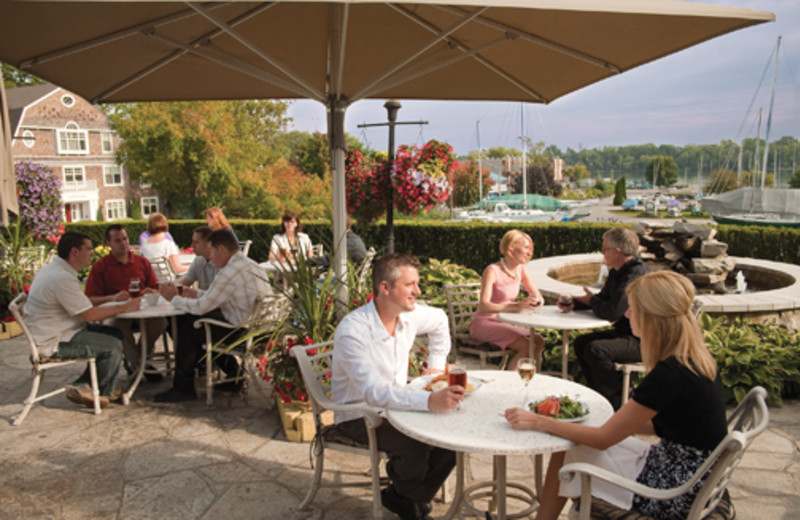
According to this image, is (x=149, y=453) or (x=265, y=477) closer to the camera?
(x=265, y=477)

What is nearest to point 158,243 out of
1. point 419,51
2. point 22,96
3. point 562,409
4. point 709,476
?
point 419,51

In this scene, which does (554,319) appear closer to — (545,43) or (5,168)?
(545,43)

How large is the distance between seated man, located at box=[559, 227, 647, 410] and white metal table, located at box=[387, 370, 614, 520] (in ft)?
4.30

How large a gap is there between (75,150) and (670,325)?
153 ft

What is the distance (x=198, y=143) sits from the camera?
95.7 feet

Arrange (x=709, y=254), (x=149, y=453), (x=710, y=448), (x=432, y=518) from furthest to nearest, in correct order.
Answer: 1. (x=709, y=254)
2. (x=149, y=453)
3. (x=432, y=518)
4. (x=710, y=448)

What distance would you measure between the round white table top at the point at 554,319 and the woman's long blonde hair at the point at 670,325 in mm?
1689

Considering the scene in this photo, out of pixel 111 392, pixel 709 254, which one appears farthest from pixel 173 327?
pixel 709 254

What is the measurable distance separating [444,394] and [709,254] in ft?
19.7

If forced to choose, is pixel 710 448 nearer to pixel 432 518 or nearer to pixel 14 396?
pixel 432 518

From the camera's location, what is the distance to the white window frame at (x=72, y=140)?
40.4 metres

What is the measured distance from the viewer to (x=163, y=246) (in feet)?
25.1

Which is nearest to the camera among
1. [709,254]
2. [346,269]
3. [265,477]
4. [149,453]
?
[265,477]

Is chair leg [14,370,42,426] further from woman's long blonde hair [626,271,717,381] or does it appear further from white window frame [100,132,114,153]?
white window frame [100,132,114,153]
